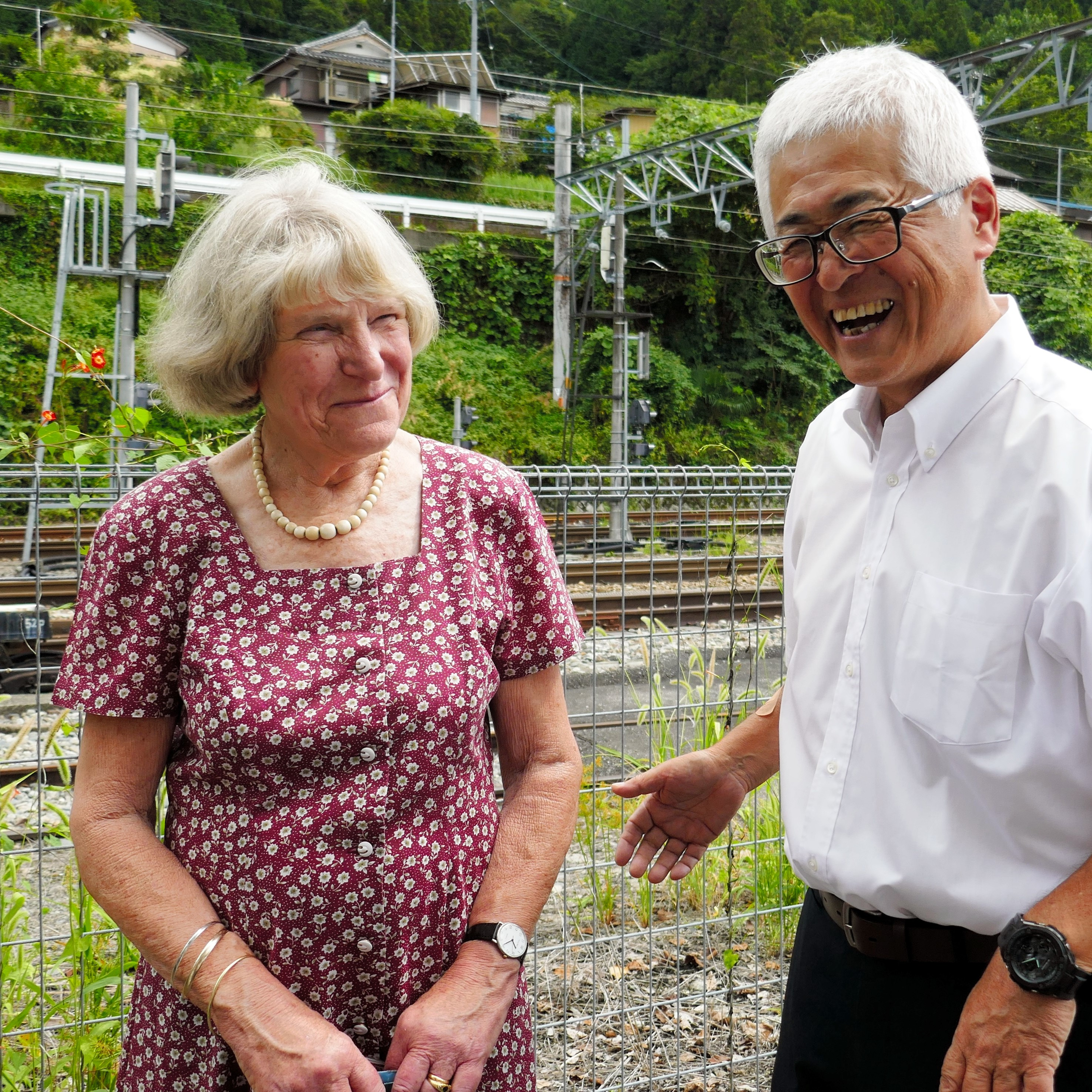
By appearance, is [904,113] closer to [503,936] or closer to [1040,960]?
[1040,960]

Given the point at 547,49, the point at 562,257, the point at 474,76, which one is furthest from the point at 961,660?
the point at 547,49

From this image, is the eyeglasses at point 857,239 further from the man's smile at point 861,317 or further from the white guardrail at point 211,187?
the white guardrail at point 211,187

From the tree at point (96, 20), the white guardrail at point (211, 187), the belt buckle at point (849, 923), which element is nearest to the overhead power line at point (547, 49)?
the tree at point (96, 20)

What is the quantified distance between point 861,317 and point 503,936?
3.74 feet

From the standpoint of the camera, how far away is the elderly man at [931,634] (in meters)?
1.47

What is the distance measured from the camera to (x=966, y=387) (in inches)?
64.3

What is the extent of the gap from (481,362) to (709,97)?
90.9 ft

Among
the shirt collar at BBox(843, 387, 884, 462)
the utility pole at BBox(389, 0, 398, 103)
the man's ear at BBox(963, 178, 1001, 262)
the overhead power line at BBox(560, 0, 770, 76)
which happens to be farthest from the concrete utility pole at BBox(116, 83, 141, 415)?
the overhead power line at BBox(560, 0, 770, 76)

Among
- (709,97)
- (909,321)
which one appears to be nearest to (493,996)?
(909,321)

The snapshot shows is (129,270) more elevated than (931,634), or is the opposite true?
(129,270)

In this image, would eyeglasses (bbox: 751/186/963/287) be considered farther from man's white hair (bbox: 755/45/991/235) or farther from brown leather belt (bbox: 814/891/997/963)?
brown leather belt (bbox: 814/891/997/963)

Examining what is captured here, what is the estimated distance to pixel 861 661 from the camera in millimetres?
1703

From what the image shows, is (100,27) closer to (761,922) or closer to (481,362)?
(481,362)

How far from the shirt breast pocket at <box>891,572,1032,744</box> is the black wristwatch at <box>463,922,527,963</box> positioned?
73 cm
